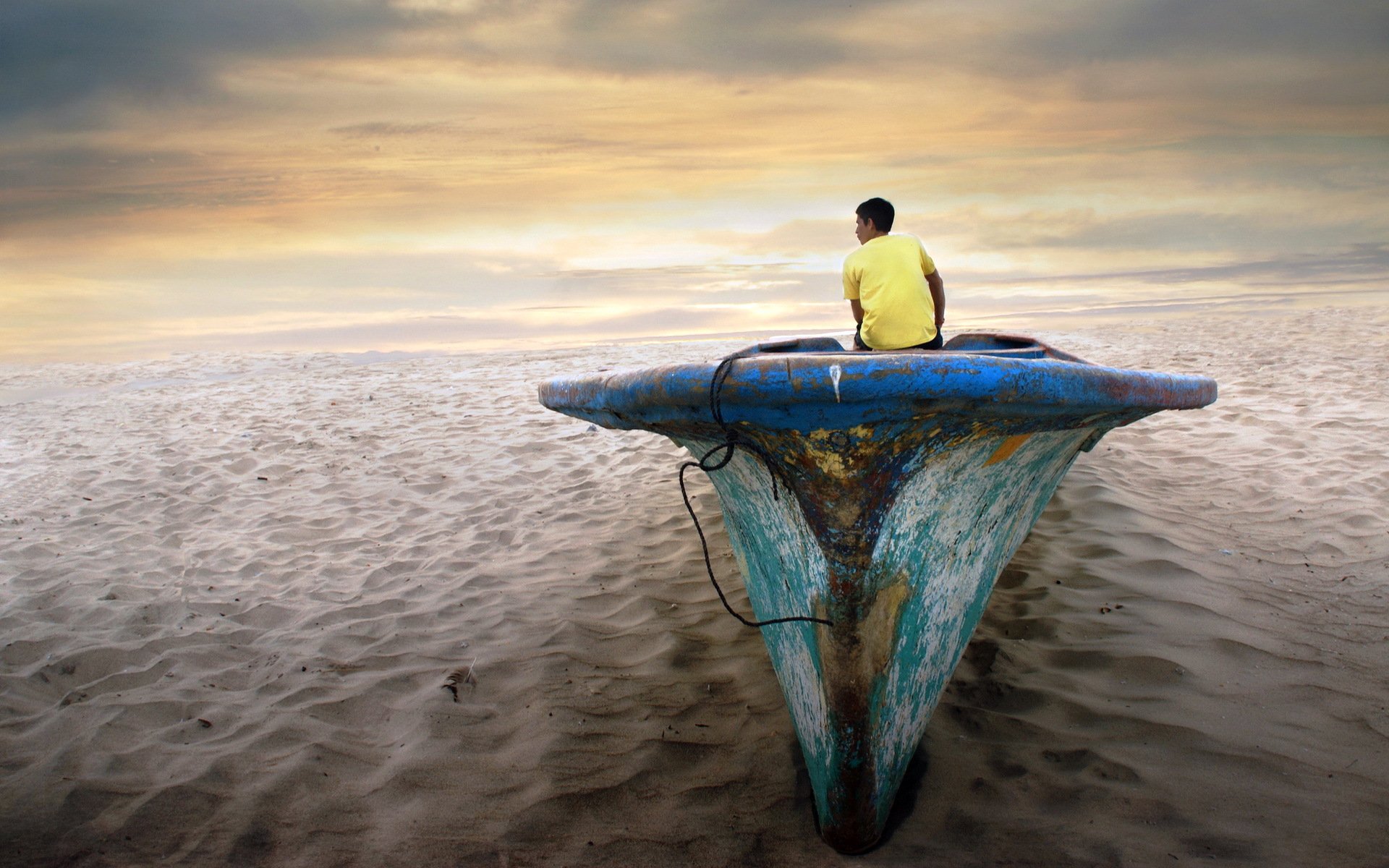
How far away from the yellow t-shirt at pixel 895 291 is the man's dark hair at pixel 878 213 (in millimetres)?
160

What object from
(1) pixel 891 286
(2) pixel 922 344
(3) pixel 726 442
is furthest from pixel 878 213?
(3) pixel 726 442

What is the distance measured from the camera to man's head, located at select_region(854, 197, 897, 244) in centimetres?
436

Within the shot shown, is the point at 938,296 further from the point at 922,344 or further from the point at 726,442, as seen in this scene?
the point at 726,442

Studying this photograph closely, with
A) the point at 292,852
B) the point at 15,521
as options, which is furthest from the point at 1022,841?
the point at 15,521

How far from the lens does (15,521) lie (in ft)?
19.1

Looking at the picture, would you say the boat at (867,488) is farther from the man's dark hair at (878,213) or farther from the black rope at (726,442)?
the man's dark hair at (878,213)

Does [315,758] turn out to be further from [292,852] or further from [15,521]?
[15,521]

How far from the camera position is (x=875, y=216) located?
4379mm

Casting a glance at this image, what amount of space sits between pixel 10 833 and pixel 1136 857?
3448 millimetres

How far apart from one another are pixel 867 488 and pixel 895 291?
2579 millimetres

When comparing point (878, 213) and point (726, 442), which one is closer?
point (726, 442)

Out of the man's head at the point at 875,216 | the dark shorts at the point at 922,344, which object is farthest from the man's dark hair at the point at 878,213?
the dark shorts at the point at 922,344

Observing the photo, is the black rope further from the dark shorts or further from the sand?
the dark shorts

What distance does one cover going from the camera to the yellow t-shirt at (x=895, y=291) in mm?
4176
